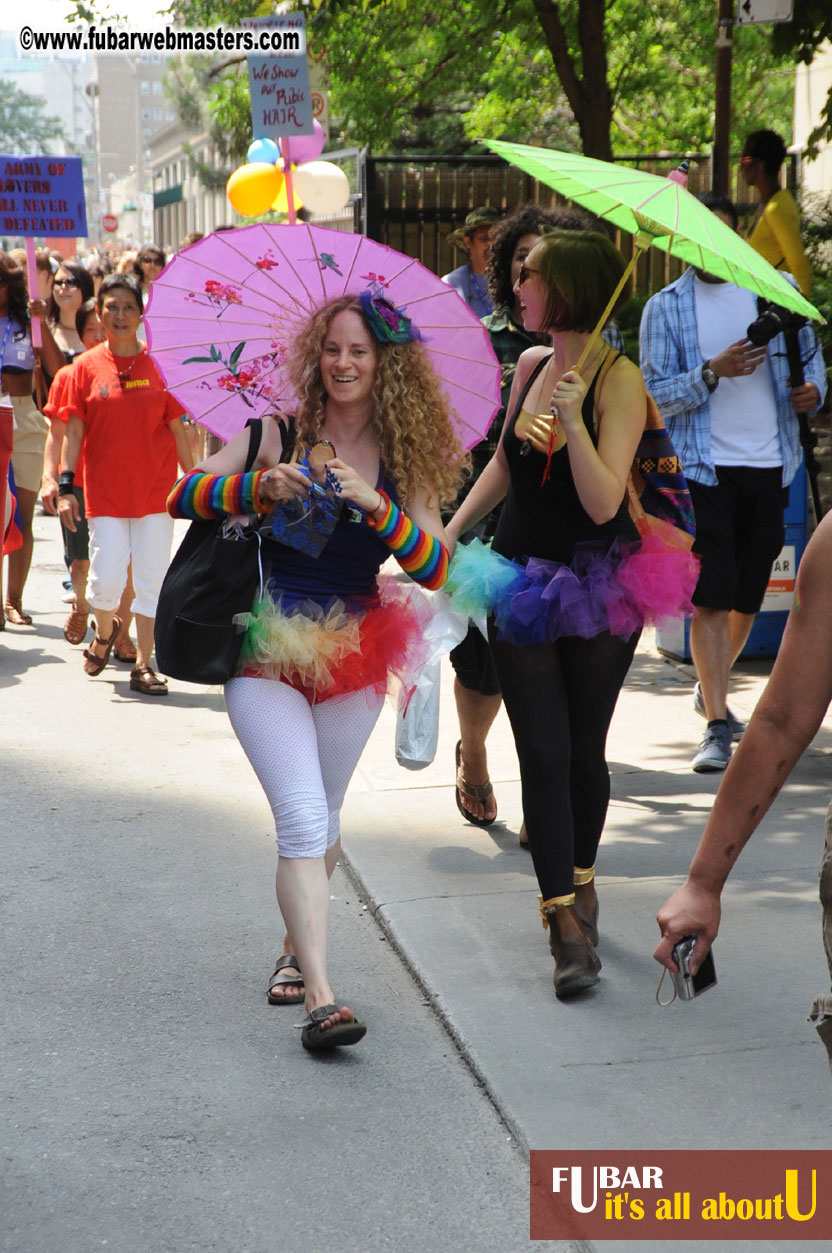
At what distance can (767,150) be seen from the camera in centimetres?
763

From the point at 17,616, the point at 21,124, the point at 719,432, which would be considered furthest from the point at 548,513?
the point at 21,124

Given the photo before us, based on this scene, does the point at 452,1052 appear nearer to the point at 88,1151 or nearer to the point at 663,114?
the point at 88,1151

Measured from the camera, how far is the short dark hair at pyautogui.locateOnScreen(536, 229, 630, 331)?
396 centimetres

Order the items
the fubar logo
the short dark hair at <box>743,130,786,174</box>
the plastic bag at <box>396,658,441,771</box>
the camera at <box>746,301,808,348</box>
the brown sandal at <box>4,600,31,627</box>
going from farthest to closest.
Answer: the brown sandal at <box>4,600,31,627</box> → the short dark hair at <box>743,130,786,174</box> → the camera at <box>746,301,808,348</box> → the plastic bag at <box>396,658,441,771</box> → the fubar logo

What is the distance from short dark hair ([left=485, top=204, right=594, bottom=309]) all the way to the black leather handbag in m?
1.86

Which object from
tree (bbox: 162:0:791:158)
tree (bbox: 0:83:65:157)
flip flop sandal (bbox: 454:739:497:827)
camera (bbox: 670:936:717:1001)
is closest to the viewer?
camera (bbox: 670:936:717:1001)

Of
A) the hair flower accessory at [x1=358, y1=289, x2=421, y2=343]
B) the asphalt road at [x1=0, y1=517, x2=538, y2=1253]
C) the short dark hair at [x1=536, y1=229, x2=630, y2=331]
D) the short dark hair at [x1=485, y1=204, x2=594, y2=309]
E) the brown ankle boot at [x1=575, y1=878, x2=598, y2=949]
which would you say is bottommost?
the asphalt road at [x1=0, y1=517, x2=538, y2=1253]

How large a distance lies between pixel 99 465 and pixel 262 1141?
4973mm

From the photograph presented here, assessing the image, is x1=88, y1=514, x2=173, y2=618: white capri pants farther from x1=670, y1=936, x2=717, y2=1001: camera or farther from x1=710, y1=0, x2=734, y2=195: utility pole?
x1=670, y1=936, x2=717, y2=1001: camera

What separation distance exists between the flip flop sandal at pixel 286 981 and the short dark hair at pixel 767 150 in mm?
5355

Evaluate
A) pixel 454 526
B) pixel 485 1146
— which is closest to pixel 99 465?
pixel 454 526

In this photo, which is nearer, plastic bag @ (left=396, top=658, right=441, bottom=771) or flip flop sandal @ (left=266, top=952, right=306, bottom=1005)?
flip flop sandal @ (left=266, top=952, right=306, bottom=1005)

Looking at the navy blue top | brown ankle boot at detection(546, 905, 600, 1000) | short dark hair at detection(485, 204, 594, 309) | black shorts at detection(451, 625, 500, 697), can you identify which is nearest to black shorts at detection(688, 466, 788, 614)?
black shorts at detection(451, 625, 500, 697)

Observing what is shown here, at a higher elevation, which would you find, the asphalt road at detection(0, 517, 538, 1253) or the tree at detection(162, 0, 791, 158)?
the tree at detection(162, 0, 791, 158)
